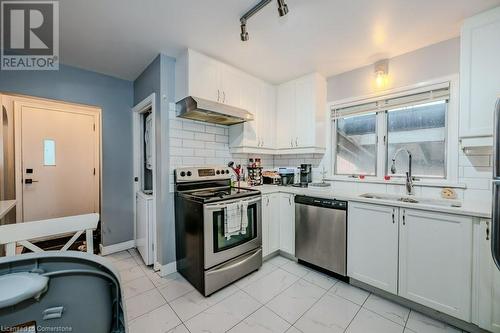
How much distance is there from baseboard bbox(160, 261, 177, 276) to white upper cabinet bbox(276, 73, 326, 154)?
208 cm

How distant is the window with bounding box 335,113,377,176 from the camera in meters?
2.64

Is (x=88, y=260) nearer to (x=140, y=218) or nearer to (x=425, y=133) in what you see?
(x=140, y=218)

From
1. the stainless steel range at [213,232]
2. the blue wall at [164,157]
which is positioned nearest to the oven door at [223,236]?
the stainless steel range at [213,232]

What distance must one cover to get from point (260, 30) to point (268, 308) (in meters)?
2.48

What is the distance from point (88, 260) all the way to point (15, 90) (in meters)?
2.78

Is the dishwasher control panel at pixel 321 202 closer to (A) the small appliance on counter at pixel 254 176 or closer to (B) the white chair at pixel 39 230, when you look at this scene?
(A) the small appliance on counter at pixel 254 176

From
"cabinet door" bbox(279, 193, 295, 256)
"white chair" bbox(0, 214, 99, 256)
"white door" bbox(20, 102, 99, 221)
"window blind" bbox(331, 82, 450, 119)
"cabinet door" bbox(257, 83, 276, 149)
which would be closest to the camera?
"white chair" bbox(0, 214, 99, 256)

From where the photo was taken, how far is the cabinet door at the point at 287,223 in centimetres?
262

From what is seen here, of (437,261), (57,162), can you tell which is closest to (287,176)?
(437,261)

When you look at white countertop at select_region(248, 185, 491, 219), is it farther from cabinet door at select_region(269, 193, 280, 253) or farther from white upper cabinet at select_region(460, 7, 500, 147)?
white upper cabinet at select_region(460, 7, 500, 147)

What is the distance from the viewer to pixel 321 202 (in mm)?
2303

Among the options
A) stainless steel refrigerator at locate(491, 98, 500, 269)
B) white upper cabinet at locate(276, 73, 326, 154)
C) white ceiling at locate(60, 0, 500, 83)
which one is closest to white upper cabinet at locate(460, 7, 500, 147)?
white ceiling at locate(60, 0, 500, 83)

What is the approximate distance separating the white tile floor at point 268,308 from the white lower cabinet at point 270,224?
0.35 meters

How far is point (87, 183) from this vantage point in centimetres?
384
